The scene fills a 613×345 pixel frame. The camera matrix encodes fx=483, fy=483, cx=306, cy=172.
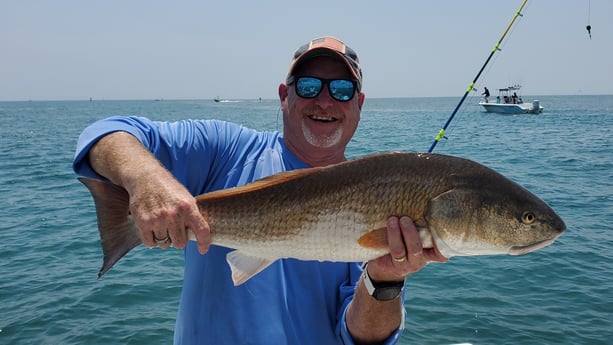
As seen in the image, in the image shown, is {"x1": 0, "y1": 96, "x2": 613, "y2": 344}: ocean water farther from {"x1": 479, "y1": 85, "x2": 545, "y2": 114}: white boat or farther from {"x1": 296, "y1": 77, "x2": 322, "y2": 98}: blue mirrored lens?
{"x1": 479, "y1": 85, "x2": 545, "y2": 114}: white boat

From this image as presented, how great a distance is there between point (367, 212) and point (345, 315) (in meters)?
0.81

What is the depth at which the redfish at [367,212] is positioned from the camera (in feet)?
8.04

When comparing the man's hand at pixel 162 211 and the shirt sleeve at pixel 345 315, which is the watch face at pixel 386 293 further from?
the man's hand at pixel 162 211

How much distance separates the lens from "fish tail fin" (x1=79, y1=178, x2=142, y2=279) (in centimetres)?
229

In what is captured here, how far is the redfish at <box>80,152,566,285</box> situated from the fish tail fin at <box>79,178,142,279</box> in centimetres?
36

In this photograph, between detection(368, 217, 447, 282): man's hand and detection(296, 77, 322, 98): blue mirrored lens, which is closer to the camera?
detection(368, 217, 447, 282): man's hand

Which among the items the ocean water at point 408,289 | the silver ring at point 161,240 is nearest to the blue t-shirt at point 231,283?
the silver ring at point 161,240

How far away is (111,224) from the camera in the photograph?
2303 millimetres

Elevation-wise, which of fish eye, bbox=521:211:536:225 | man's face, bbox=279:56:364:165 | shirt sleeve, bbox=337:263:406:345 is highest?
man's face, bbox=279:56:364:165

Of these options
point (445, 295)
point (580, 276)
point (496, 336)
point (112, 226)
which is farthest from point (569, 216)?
point (112, 226)

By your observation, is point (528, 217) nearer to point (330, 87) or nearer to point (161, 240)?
point (330, 87)

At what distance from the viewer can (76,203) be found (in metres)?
14.7

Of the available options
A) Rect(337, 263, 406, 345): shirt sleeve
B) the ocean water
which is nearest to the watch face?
Rect(337, 263, 406, 345): shirt sleeve

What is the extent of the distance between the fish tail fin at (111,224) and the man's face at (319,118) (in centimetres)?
136
